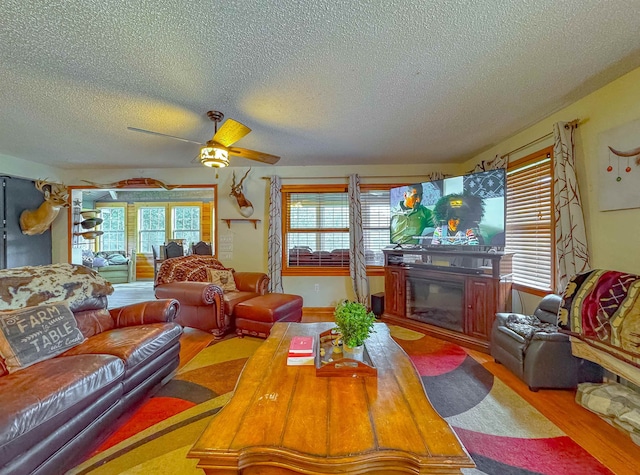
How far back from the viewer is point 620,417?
1699mm

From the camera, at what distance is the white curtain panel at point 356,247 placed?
430cm

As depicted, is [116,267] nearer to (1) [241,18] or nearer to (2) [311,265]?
(2) [311,265]

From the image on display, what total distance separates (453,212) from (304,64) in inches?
96.4

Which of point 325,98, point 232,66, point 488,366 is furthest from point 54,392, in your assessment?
point 488,366

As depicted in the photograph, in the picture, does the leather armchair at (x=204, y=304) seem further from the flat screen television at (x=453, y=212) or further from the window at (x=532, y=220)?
the window at (x=532, y=220)

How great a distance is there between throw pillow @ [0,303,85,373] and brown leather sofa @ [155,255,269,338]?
1.28 meters

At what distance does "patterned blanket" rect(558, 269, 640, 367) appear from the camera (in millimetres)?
1635

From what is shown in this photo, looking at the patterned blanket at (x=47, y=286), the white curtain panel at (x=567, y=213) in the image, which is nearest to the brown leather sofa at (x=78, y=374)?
the patterned blanket at (x=47, y=286)

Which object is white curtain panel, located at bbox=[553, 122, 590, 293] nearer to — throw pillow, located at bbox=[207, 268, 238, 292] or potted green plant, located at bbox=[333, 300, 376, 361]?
potted green plant, located at bbox=[333, 300, 376, 361]

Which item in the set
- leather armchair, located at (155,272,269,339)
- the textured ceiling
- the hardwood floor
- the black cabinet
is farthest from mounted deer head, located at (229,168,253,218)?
the black cabinet

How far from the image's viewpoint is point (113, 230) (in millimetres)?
8297

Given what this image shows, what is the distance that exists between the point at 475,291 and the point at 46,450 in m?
3.48

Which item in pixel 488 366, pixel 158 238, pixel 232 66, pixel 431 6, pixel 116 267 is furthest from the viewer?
pixel 158 238

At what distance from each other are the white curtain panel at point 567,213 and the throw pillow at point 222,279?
3.66 m
